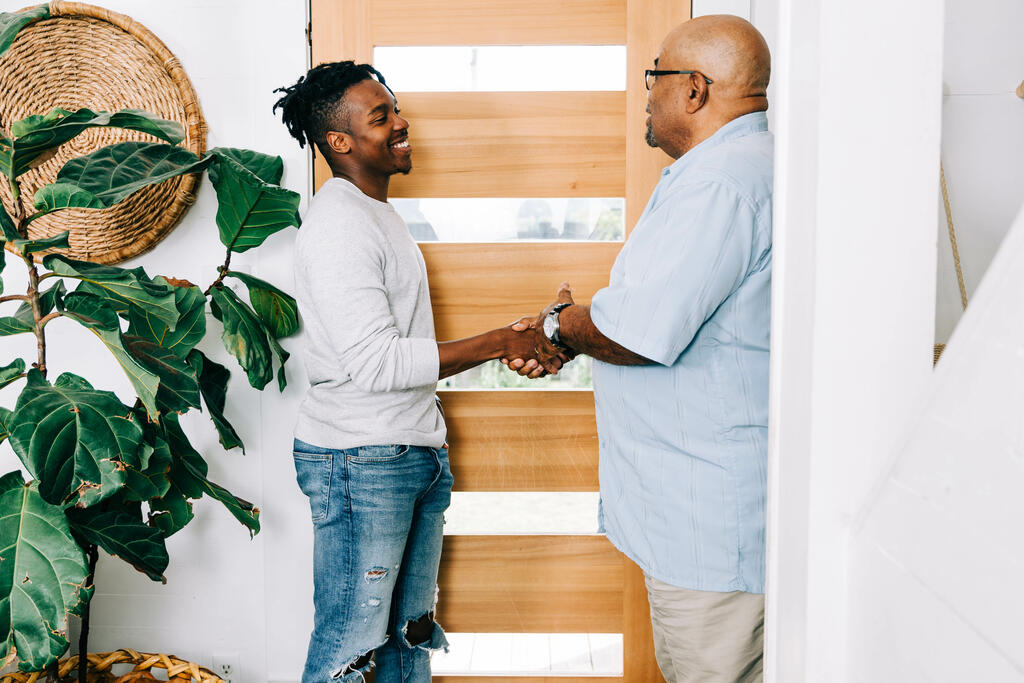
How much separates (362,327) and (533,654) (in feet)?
3.91

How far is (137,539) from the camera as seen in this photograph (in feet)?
4.69

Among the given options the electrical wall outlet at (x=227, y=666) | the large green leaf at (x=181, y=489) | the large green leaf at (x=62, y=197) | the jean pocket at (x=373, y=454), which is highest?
the large green leaf at (x=62, y=197)

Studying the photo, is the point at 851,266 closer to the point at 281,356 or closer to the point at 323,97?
the point at 323,97

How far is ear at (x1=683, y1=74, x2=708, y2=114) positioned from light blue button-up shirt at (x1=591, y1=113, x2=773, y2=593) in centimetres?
8

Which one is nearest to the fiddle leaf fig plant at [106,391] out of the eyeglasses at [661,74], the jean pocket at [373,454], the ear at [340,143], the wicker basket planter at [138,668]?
the wicker basket planter at [138,668]

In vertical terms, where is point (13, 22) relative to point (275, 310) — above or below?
above

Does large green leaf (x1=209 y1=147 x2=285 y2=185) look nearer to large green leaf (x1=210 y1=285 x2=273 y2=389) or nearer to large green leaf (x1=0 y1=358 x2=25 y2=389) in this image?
large green leaf (x1=210 y1=285 x2=273 y2=389)

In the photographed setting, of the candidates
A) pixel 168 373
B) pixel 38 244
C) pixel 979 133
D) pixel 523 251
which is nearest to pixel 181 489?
pixel 168 373

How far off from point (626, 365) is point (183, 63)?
4.87ft

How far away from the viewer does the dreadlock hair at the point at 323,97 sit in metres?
1.56

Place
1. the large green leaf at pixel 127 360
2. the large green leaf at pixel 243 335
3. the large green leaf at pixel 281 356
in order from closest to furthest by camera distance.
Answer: the large green leaf at pixel 127 360 → the large green leaf at pixel 243 335 → the large green leaf at pixel 281 356

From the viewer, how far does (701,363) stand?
3.79 ft

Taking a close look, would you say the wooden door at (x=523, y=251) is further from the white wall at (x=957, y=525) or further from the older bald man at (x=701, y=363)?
the white wall at (x=957, y=525)

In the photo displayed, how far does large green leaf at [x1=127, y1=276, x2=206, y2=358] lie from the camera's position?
4.89 ft
